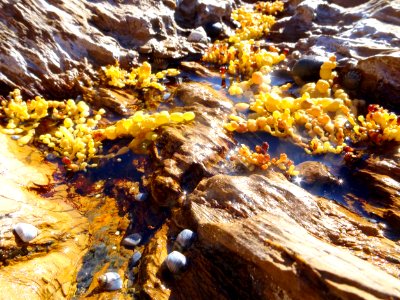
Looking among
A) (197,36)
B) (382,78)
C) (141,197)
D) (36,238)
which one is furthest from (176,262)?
(197,36)

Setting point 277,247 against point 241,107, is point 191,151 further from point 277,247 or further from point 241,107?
point 277,247

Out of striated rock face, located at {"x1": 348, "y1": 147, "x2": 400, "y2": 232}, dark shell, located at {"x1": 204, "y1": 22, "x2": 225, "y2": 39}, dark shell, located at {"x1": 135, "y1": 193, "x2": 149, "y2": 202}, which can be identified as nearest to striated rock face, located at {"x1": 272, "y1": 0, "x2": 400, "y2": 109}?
dark shell, located at {"x1": 204, "y1": 22, "x2": 225, "y2": 39}

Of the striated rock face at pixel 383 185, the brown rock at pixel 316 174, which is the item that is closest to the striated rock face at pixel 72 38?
the brown rock at pixel 316 174

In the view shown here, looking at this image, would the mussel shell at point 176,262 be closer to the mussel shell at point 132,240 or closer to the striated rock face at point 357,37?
the mussel shell at point 132,240

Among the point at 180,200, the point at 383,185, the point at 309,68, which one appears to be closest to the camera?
the point at 180,200

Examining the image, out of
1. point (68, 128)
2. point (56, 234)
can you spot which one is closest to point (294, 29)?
point (68, 128)

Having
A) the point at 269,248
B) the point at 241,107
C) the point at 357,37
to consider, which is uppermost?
the point at 357,37
